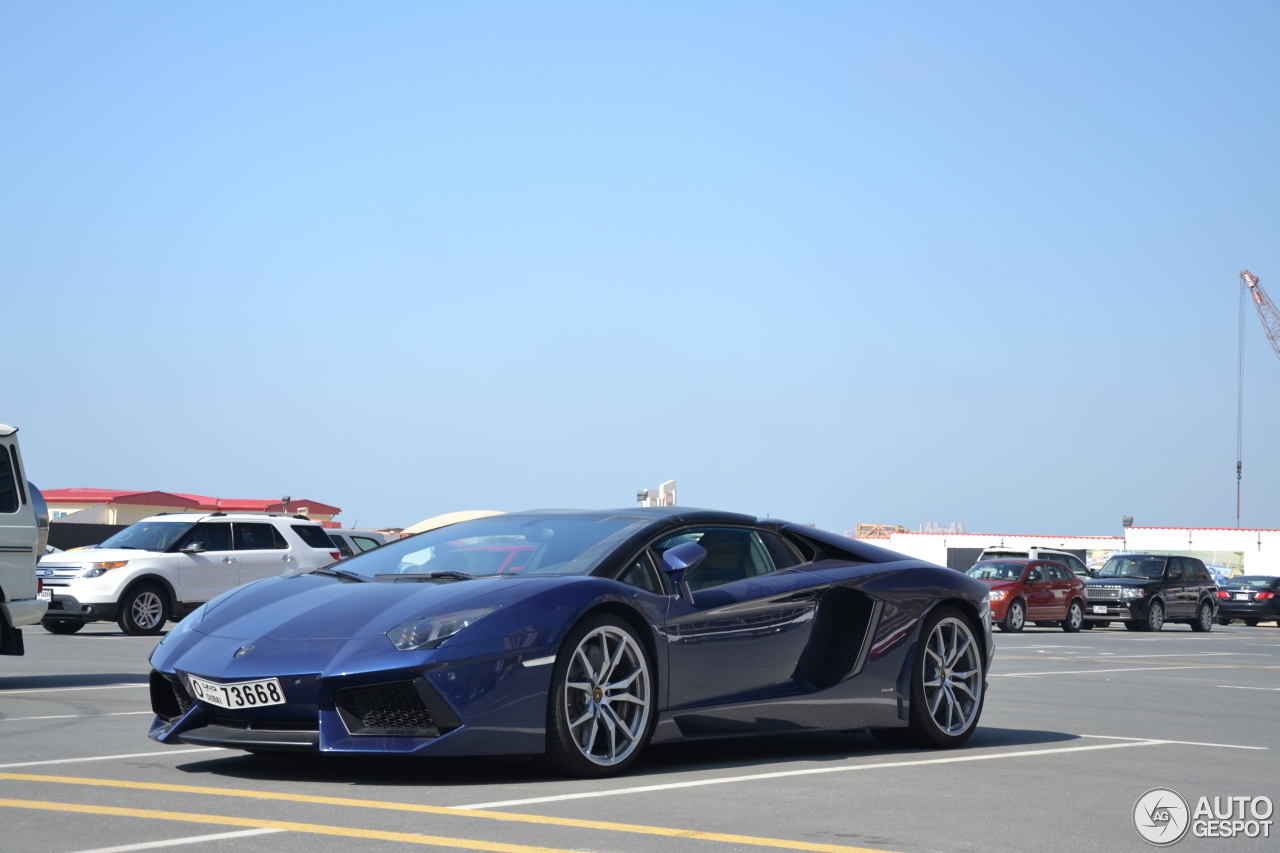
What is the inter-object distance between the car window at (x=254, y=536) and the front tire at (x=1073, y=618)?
682 inches

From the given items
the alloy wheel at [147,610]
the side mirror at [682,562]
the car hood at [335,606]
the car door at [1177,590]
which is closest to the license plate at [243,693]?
the car hood at [335,606]

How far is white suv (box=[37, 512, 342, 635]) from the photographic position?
66.2 feet

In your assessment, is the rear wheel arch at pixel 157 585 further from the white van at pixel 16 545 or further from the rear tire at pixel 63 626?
the white van at pixel 16 545

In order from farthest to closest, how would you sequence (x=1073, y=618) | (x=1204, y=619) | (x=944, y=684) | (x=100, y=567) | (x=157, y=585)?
(x=1204, y=619), (x=1073, y=618), (x=157, y=585), (x=100, y=567), (x=944, y=684)

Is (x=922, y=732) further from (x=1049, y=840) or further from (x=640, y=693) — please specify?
(x=1049, y=840)

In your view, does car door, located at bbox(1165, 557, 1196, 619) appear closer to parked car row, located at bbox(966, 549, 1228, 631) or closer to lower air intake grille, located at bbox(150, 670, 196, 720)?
parked car row, located at bbox(966, 549, 1228, 631)

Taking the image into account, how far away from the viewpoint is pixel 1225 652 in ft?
75.9

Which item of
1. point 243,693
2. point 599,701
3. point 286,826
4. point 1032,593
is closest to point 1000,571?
point 1032,593

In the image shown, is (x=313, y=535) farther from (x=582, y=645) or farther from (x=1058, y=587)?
(x=582, y=645)

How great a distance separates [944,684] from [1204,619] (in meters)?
27.9

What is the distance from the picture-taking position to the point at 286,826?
505 centimetres

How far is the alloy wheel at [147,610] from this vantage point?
20.5 m

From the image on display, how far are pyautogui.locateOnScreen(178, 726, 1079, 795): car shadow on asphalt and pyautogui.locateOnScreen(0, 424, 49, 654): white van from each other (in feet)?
17.1

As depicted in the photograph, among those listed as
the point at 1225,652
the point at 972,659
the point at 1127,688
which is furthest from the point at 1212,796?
the point at 1225,652
